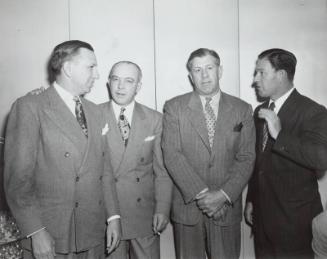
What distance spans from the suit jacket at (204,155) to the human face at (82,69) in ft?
2.46

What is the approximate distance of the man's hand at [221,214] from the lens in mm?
→ 2377

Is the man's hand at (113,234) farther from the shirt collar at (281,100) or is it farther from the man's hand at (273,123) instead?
the shirt collar at (281,100)

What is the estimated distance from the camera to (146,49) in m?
3.12

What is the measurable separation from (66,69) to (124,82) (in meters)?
0.56

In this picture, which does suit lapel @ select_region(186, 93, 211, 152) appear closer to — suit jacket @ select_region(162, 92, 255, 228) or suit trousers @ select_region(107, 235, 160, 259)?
suit jacket @ select_region(162, 92, 255, 228)

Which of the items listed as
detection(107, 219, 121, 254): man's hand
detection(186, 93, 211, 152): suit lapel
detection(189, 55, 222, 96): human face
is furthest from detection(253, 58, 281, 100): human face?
detection(107, 219, 121, 254): man's hand

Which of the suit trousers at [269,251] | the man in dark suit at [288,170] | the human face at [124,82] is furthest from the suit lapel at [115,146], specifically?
the suit trousers at [269,251]

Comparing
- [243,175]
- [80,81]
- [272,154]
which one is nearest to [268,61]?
[272,154]

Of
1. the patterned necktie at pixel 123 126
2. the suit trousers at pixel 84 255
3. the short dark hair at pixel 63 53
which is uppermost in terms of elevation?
the short dark hair at pixel 63 53

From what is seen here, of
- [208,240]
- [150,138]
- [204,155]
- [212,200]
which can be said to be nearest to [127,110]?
[150,138]

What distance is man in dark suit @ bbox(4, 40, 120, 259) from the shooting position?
5.77ft

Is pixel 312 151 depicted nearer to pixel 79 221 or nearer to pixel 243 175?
pixel 243 175

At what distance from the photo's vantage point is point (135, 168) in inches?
96.4

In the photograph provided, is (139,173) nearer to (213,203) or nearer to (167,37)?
(213,203)
